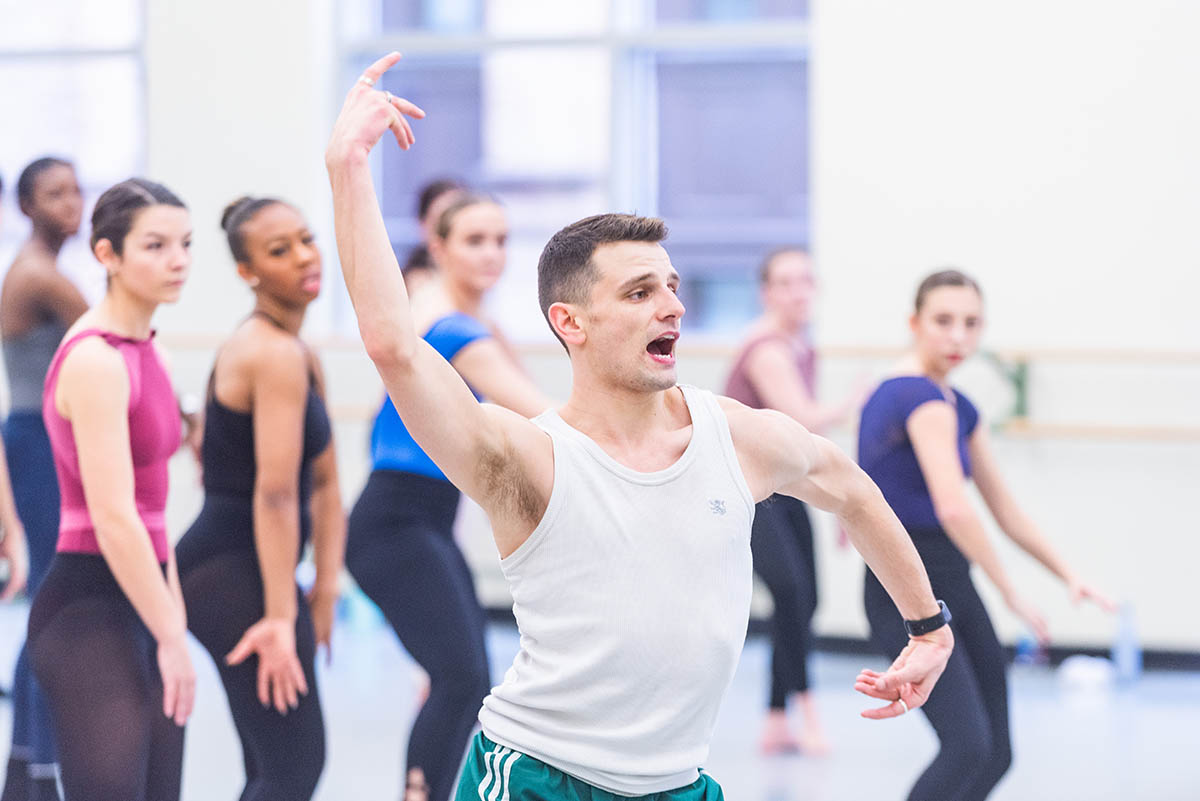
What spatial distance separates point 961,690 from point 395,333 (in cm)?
156

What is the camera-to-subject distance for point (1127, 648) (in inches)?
203

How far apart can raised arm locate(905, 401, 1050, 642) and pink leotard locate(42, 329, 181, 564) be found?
56.1 inches

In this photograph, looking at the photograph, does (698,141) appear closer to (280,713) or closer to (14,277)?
(14,277)

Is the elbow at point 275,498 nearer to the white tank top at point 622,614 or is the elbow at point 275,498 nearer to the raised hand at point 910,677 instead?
the white tank top at point 622,614

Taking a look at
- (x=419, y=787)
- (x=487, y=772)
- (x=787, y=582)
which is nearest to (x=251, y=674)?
(x=419, y=787)

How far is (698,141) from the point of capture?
6270 mm

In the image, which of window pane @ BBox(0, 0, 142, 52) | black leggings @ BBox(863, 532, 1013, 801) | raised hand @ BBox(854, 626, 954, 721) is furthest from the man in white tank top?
window pane @ BBox(0, 0, 142, 52)

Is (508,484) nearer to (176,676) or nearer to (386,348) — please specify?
(386,348)

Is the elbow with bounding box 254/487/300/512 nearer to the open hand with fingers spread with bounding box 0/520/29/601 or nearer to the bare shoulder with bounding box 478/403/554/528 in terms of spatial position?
the bare shoulder with bounding box 478/403/554/528

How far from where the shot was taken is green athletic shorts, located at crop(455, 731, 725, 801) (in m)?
1.70

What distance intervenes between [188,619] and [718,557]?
1.20 metres

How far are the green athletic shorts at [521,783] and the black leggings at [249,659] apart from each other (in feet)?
2.32

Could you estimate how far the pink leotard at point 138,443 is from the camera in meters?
2.30

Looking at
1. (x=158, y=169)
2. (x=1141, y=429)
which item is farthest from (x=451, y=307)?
(x=158, y=169)
